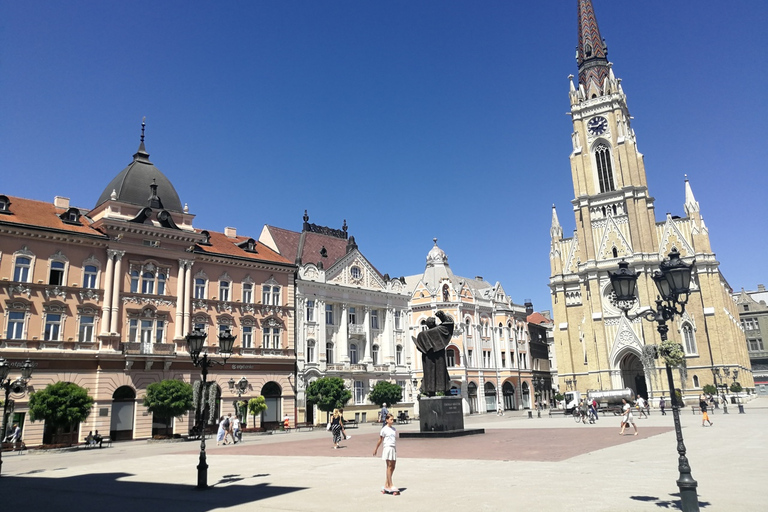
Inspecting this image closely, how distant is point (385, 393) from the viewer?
54000mm

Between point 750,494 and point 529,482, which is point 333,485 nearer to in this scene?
point 529,482

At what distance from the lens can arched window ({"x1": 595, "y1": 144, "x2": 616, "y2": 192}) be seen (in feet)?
269

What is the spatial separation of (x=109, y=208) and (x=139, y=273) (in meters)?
4.99

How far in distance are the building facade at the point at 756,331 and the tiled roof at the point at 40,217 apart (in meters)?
106

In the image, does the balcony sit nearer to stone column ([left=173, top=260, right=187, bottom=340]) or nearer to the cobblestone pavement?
stone column ([left=173, top=260, right=187, bottom=340])

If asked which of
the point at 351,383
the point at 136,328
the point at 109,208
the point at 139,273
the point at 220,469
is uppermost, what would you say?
the point at 109,208

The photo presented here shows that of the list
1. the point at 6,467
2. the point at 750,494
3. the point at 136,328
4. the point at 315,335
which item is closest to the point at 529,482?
the point at 750,494

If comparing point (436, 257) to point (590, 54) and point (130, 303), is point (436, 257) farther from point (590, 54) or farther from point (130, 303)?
point (130, 303)

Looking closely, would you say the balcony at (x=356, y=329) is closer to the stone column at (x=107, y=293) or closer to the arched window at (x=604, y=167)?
the stone column at (x=107, y=293)

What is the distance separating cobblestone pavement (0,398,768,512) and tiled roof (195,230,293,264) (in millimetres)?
24042

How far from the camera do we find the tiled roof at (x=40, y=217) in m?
37.7

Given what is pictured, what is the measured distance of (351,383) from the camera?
186 feet

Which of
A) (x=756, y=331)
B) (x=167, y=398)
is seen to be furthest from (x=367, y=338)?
(x=756, y=331)

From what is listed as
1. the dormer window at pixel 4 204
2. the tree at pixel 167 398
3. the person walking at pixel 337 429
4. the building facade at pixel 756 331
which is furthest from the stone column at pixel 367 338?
the building facade at pixel 756 331
